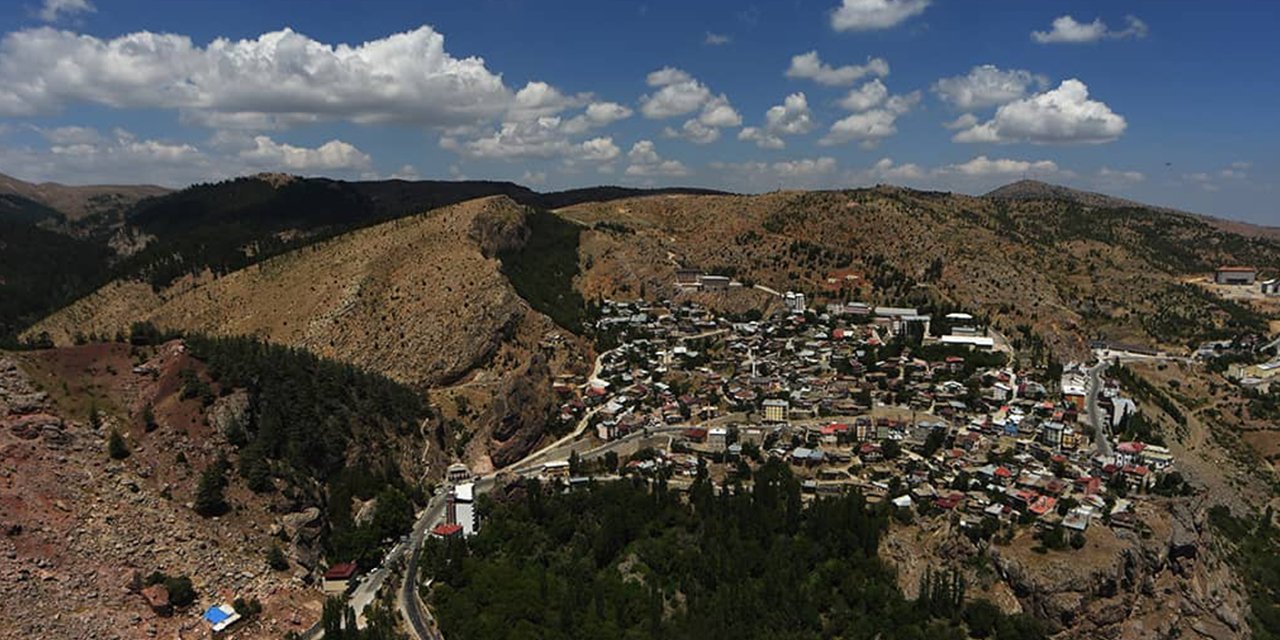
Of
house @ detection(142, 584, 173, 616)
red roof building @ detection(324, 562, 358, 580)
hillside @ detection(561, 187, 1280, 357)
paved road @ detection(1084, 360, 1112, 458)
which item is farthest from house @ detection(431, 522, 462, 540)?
hillside @ detection(561, 187, 1280, 357)

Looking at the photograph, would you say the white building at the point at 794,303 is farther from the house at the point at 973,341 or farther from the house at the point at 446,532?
the house at the point at 446,532

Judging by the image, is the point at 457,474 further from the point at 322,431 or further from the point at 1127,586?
the point at 1127,586

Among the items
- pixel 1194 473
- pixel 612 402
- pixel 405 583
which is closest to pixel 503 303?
pixel 612 402

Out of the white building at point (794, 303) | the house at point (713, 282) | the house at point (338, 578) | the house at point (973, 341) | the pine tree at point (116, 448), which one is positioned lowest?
the house at point (338, 578)

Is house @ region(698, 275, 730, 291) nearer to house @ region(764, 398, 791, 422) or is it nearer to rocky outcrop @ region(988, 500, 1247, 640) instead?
house @ region(764, 398, 791, 422)

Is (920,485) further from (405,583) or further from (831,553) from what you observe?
(405,583)

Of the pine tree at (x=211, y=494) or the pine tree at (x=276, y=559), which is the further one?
the pine tree at (x=211, y=494)

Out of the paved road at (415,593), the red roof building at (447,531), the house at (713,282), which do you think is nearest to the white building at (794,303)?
the house at (713,282)
